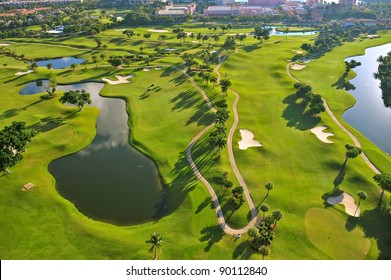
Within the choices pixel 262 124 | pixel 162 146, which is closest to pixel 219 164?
pixel 162 146

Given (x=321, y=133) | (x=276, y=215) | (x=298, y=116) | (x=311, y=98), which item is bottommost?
(x=321, y=133)

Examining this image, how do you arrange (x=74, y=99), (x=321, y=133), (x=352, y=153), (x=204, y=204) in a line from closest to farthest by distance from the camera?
1. (x=204, y=204)
2. (x=352, y=153)
3. (x=321, y=133)
4. (x=74, y=99)

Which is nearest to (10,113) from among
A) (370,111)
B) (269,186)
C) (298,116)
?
(269,186)

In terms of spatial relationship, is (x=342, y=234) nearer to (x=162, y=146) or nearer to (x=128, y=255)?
(x=128, y=255)

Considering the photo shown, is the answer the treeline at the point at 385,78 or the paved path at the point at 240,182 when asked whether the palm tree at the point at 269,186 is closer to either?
the paved path at the point at 240,182

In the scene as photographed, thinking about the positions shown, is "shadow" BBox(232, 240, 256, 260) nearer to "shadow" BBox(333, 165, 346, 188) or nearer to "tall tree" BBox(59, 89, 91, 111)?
"shadow" BBox(333, 165, 346, 188)

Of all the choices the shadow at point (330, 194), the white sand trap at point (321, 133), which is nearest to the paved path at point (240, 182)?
the shadow at point (330, 194)

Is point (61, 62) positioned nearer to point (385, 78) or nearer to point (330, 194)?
point (330, 194)
